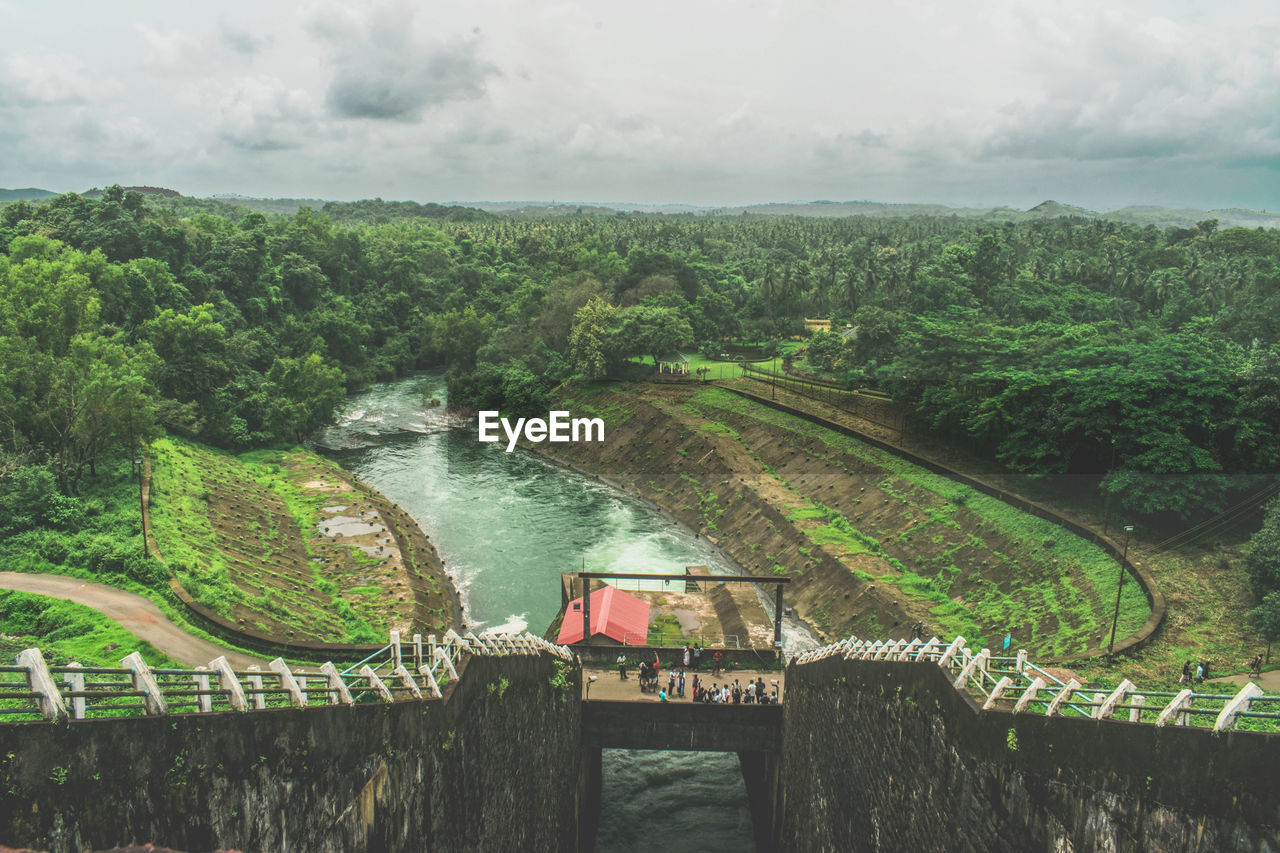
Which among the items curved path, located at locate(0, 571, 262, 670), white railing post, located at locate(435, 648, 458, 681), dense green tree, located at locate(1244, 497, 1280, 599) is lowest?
curved path, located at locate(0, 571, 262, 670)

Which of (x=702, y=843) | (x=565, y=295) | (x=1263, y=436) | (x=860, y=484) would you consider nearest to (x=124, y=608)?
(x=702, y=843)

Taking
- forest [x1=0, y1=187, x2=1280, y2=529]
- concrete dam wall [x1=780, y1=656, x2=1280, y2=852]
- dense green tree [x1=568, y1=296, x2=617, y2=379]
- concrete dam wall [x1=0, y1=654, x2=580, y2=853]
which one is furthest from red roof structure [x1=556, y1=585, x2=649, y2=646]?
dense green tree [x1=568, y1=296, x2=617, y2=379]

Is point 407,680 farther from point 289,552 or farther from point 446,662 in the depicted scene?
point 289,552

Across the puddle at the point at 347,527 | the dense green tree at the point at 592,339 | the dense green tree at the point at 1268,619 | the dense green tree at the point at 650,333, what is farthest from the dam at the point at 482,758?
the dense green tree at the point at 592,339

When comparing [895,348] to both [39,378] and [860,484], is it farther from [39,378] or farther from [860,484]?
[39,378]

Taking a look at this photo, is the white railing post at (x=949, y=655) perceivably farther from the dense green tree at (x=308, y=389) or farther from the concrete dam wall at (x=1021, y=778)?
the dense green tree at (x=308, y=389)

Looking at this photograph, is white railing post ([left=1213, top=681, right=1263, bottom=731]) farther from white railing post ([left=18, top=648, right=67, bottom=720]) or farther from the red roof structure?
the red roof structure
